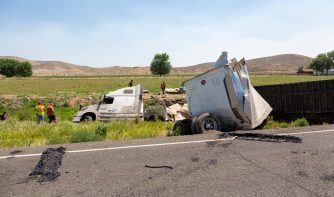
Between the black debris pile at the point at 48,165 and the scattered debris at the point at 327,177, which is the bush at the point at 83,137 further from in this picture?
the scattered debris at the point at 327,177

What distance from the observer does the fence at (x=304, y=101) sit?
12.4 metres

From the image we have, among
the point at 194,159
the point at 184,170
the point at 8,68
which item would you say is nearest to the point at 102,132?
the point at 194,159

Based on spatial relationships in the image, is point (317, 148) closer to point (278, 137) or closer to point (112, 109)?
point (278, 137)

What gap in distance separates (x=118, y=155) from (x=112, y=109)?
13.5m

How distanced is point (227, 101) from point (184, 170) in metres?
5.27

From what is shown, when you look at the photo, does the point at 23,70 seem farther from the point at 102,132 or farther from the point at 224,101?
the point at 224,101

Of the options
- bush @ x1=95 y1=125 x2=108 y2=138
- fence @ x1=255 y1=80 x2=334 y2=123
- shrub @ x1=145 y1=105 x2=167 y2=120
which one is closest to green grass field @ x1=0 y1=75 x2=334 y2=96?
shrub @ x1=145 y1=105 x2=167 y2=120

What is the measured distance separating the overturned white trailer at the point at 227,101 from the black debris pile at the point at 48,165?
4243mm

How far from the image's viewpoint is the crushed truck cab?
64.7 feet

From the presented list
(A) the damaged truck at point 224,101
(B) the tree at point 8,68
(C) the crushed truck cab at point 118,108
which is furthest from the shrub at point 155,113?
(B) the tree at point 8,68

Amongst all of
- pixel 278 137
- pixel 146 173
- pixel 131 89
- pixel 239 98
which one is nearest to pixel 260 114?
pixel 239 98

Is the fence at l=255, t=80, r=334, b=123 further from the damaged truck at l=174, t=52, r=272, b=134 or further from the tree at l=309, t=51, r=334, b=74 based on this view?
the tree at l=309, t=51, r=334, b=74

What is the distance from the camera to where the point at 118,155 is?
651 centimetres

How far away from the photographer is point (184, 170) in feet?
18.1
